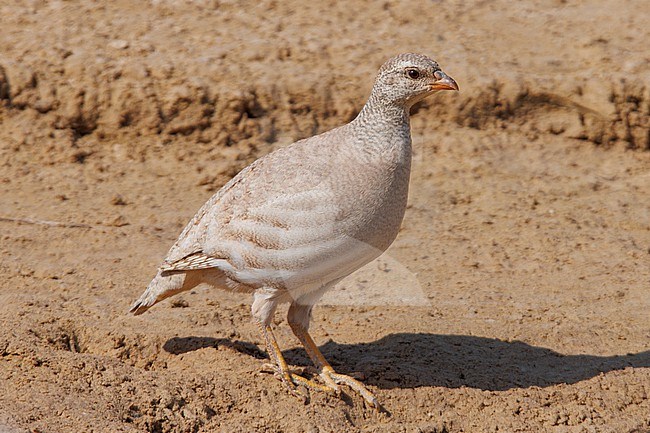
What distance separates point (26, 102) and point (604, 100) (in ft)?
21.3

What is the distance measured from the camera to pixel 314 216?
20.2 ft

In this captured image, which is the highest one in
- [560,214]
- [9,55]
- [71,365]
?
[9,55]

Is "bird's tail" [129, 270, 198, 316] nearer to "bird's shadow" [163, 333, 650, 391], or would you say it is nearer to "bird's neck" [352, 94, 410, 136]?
"bird's shadow" [163, 333, 650, 391]

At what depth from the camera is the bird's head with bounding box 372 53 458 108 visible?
6.41 meters

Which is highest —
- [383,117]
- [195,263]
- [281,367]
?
[383,117]

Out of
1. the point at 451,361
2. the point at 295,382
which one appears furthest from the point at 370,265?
the point at 295,382

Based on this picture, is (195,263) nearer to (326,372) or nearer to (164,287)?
(164,287)

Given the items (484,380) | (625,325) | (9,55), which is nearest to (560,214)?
(625,325)

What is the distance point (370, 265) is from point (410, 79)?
110 inches

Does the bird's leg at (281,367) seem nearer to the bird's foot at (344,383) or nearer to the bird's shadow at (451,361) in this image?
the bird's foot at (344,383)

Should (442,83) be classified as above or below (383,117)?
above

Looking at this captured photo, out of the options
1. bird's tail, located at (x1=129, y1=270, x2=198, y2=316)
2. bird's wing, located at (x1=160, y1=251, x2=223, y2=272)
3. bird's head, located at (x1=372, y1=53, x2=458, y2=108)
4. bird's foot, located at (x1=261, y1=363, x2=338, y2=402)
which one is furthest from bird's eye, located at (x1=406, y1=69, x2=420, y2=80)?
bird's foot, located at (x1=261, y1=363, x2=338, y2=402)

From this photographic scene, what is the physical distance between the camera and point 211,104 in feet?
33.1

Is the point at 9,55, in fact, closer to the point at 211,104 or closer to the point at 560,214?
the point at 211,104
